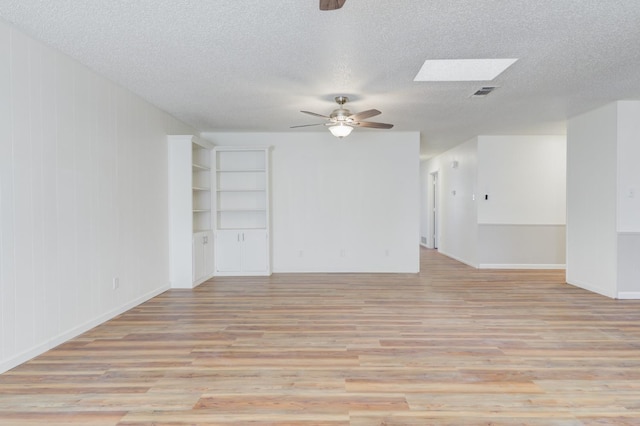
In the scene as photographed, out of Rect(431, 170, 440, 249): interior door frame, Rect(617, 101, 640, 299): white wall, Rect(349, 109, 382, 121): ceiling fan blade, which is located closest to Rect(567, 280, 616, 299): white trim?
Rect(617, 101, 640, 299): white wall

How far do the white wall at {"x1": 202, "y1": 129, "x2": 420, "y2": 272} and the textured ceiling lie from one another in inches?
62.8

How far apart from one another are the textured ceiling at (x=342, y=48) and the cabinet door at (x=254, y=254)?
2257mm

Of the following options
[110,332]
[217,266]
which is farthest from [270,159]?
[110,332]

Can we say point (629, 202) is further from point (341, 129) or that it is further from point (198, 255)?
point (198, 255)

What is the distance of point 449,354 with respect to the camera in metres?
2.70

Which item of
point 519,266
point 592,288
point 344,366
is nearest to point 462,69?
point 344,366

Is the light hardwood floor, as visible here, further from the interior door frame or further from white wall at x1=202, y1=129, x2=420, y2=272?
the interior door frame

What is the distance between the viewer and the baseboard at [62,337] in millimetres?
2457

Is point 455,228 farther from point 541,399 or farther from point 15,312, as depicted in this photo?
point 15,312

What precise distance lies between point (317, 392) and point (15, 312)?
2.21m

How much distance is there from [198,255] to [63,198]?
2.43 m

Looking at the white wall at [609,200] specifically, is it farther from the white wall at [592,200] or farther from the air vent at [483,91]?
the air vent at [483,91]

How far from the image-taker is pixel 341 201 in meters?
6.18

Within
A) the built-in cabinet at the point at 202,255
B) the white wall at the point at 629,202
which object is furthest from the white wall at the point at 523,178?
the built-in cabinet at the point at 202,255
